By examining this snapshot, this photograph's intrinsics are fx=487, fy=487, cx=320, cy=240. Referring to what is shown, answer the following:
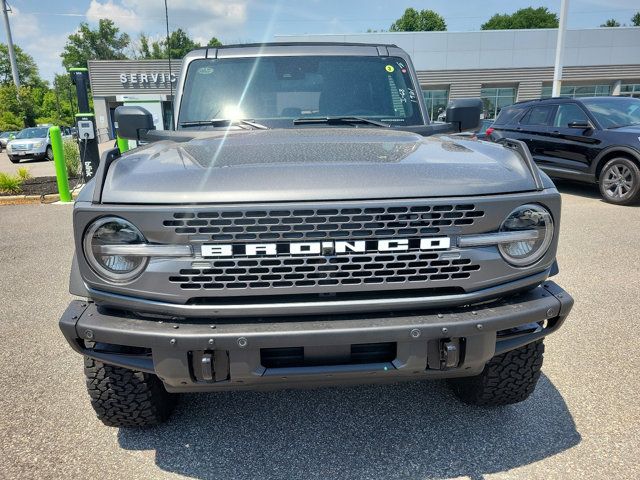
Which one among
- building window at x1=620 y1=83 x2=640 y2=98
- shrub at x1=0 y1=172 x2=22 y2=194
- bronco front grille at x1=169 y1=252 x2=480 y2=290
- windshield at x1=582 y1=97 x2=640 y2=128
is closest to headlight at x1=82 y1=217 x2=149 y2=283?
bronco front grille at x1=169 y1=252 x2=480 y2=290

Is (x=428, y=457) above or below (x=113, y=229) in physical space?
below

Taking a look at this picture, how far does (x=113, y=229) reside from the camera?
1.90 meters

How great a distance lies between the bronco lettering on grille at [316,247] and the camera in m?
1.84

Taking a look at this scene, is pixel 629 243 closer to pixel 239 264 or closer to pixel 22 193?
pixel 239 264

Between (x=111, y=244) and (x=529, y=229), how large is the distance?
5.53 feet

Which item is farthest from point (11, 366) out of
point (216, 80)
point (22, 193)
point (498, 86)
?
point (498, 86)

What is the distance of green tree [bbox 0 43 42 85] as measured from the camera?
71125mm

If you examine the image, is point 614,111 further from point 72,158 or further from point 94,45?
point 94,45

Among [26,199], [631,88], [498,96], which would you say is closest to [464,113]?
[26,199]

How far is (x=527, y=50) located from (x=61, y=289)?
3276 centimetres

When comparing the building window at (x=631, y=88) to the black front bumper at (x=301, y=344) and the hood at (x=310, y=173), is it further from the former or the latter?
the black front bumper at (x=301, y=344)

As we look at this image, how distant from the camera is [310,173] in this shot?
1.90 metres

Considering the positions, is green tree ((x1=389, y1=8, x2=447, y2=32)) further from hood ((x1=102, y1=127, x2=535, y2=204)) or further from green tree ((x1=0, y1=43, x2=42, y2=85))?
hood ((x1=102, y1=127, x2=535, y2=204))

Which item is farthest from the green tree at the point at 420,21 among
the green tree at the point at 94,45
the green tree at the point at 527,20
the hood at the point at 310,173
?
the hood at the point at 310,173
